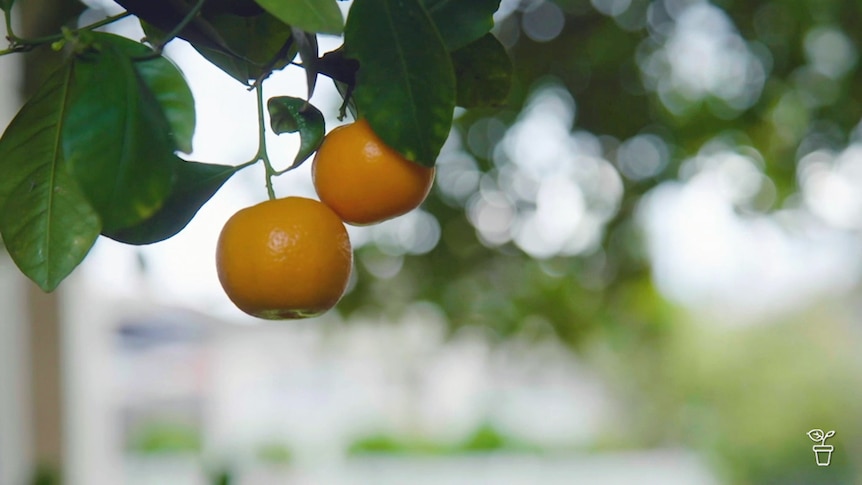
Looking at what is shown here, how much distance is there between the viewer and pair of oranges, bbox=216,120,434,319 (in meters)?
0.43

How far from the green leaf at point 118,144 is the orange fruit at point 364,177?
0.32 feet

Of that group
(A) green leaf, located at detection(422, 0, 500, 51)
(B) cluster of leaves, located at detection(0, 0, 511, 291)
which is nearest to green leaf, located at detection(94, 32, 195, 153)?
(B) cluster of leaves, located at detection(0, 0, 511, 291)

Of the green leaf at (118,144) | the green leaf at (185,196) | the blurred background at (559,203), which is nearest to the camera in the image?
the green leaf at (118,144)

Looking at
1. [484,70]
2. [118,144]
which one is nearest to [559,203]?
[484,70]

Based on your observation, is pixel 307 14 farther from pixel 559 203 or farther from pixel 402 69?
pixel 559 203

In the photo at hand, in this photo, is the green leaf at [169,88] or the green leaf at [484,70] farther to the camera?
the green leaf at [484,70]

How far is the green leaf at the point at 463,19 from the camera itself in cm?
44

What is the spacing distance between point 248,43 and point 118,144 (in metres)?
0.14

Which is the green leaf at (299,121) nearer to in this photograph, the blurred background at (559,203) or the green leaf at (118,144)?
the green leaf at (118,144)

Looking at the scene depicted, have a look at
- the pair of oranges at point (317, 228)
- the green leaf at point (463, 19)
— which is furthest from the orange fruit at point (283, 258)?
the green leaf at point (463, 19)

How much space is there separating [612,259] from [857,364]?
7887 millimetres

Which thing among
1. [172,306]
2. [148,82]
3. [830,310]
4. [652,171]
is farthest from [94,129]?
[830,310]

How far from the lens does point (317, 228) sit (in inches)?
17.6

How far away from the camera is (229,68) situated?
0.45m
